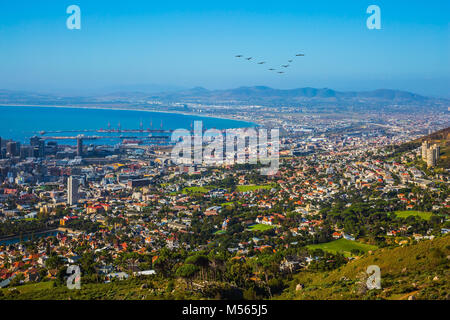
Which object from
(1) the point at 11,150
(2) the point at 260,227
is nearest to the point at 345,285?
(2) the point at 260,227

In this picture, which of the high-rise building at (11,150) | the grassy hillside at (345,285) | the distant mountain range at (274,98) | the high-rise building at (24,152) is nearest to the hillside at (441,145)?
the grassy hillside at (345,285)

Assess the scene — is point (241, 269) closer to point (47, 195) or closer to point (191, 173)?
point (47, 195)

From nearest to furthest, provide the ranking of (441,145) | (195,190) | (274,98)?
(195,190) < (441,145) < (274,98)

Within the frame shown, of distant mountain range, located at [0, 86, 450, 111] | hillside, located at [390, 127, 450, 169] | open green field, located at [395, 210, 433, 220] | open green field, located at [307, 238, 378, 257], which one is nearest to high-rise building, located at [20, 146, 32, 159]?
hillside, located at [390, 127, 450, 169]

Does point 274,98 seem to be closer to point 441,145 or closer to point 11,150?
point 11,150

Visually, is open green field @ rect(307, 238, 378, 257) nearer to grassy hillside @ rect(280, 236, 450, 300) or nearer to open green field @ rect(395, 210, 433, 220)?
grassy hillside @ rect(280, 236, 450, 300)

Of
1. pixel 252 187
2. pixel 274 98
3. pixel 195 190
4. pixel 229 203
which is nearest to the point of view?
pixel 229 203

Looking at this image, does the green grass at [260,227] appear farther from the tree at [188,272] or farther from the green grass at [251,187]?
the tree at [188,272]
